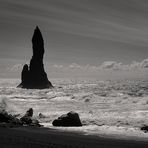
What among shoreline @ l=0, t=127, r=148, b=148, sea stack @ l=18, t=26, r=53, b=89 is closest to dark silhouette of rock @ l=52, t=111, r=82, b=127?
shoreline @ l=0, t=127, r=148, b=148

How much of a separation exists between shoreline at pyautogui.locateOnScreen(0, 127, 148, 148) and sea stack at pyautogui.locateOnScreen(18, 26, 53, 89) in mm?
141540

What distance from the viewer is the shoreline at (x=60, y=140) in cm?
1766

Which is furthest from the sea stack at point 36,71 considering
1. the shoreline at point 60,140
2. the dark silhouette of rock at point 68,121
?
the shoreline at point 60,140

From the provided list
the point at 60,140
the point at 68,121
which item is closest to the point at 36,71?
the point at 68,121

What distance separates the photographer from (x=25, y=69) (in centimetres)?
17400

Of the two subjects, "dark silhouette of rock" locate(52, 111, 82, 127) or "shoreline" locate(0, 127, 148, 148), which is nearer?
"shoreline" locate(0, 127, 148, 148)

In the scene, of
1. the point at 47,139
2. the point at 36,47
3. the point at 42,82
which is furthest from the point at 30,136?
the point at 36,47

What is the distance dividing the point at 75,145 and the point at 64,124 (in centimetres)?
924

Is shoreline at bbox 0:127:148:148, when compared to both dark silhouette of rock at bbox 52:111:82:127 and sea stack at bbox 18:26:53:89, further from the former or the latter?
sea stack at bbox 18:26:53:89

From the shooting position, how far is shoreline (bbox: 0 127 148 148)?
57.9ft

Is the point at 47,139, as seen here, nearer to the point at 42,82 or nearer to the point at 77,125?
the point at 77,125

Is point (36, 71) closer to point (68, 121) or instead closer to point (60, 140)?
point (68, 121)

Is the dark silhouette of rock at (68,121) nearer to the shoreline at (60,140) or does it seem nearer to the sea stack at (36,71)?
the shoreline at (60,140)

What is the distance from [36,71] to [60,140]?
510 ft
